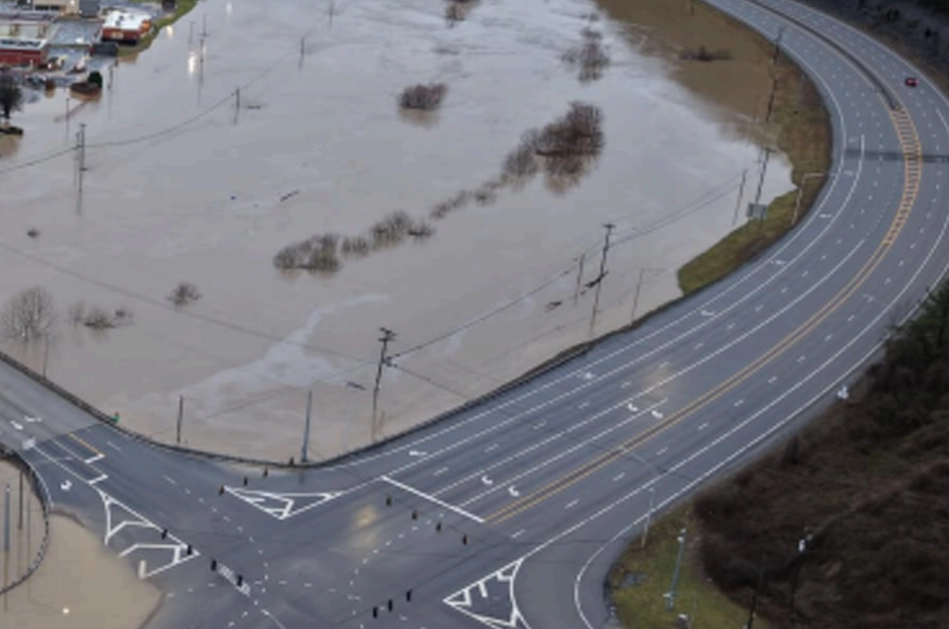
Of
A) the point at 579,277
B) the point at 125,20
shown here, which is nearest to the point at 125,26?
the point at 125,20

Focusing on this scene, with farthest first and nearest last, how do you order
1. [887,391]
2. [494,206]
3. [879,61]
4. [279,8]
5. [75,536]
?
[279,8] < [879,61] < [494,206] < [887,391] < [75,536]

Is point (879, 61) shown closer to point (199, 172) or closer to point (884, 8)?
point (884, 8)

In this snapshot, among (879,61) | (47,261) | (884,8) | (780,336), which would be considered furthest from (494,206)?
(884,8)

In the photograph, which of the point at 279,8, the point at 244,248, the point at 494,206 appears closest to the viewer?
the point at 244,248

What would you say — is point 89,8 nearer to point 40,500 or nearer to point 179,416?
point 179,416

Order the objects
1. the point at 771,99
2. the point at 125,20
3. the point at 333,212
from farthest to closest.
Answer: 1. the point at 125,20
2. the point at 771,99
3. the point at 333,212

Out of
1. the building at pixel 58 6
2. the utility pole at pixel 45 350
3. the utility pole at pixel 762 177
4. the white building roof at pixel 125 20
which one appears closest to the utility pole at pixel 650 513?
the utility pole at pixel 45 350

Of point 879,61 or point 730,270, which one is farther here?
point 879,61
